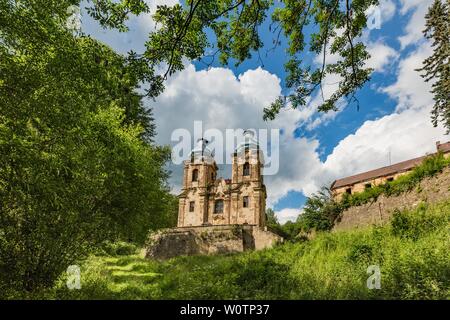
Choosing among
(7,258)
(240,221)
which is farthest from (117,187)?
(240,221)

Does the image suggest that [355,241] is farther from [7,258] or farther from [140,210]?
[7,258]

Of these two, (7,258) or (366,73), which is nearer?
(366,73)

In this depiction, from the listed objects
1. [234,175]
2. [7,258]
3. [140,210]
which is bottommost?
[7,258]

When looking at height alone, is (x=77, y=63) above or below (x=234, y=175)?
below

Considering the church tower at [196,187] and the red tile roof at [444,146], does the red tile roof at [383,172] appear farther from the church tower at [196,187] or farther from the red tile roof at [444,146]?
the church tower at [196,187]

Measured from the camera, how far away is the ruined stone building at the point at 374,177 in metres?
36.1

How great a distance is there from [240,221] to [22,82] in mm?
29734

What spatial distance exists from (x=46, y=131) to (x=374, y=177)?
38.4 metres

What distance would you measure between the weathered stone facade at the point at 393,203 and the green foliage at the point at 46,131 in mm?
17371

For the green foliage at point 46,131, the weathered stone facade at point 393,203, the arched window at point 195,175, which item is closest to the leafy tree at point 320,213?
the weathered stone facade at point 393,203

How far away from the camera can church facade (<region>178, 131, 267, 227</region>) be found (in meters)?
35.0

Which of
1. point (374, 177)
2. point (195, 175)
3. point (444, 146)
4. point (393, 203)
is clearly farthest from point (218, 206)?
point (444, 146)

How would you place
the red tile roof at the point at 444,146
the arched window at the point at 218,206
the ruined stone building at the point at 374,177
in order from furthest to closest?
the arched window at the point at 218,206 → the ruined stone building at the point at 374,177 → the red tile roof at the point at 444,146

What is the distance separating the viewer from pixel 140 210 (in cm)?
1508
